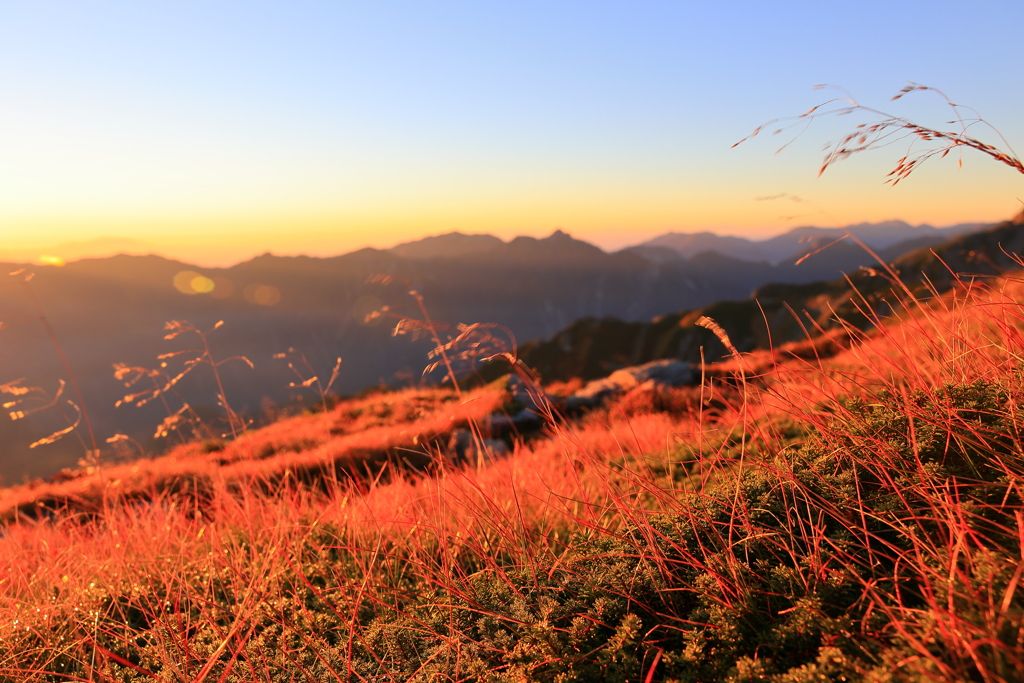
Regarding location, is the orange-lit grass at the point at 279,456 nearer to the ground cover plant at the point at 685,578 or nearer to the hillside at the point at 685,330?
the ground cover plant at the point at 685,578

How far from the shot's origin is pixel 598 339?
112125mm

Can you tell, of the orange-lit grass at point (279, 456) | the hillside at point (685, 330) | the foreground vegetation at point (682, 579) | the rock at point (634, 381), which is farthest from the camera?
the hillside at point (685, 330)

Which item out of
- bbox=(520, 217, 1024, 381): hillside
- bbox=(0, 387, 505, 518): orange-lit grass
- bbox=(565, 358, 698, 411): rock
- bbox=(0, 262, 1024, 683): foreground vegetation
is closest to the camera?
bbox=(0, 262, 1024, 683): foreground vegetation

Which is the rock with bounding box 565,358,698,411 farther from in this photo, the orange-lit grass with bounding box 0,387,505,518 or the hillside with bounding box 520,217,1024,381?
the hillside with bounding box 520,217,1024,381

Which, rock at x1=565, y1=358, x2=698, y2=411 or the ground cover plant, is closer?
the ground cover plant

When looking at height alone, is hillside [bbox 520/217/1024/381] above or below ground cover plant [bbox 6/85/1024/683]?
below

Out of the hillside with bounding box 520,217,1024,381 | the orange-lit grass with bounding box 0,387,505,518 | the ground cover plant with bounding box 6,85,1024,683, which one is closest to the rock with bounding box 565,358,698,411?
the orange-lit grass with bounding box 0,387,505,518

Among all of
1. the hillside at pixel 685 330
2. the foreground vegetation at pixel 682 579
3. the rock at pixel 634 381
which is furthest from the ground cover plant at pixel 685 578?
the hillside at pixel 685 330

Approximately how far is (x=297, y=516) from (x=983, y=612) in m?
4.24

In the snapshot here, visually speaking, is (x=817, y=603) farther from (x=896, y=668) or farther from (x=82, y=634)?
(x=82, y=634)

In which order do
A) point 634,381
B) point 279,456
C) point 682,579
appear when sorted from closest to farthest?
point 682,579 < point 279,456 < point 634,381

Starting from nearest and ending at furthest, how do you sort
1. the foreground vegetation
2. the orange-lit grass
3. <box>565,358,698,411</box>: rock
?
the foreground vegetation
the orange-lit grass
<box>565,358,698,411</box>: rock

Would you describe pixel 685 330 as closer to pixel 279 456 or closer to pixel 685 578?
pixel 279 456

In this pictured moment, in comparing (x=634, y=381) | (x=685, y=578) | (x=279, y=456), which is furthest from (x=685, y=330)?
(x=685, y=578)
